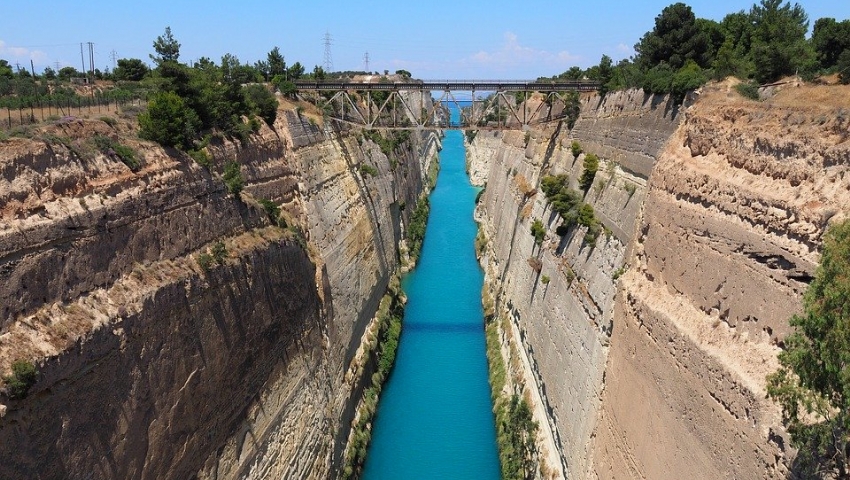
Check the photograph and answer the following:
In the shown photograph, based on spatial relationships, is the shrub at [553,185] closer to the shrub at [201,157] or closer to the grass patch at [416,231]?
the shrub at [201,157]

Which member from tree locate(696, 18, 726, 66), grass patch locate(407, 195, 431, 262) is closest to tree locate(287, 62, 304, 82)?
grass patch locate(407, 195, 431, 262)

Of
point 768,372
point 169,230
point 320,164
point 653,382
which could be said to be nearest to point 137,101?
point 320,164

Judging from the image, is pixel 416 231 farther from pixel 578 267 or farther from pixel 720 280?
pixel 720 280

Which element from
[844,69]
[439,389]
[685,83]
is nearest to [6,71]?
[439,389]

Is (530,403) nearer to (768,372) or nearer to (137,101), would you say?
(768,372)

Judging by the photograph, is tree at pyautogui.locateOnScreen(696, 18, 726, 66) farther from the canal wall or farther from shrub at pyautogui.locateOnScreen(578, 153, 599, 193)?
shrub at pyautogui.locateOnScreen(578, 153, 599, 193)
